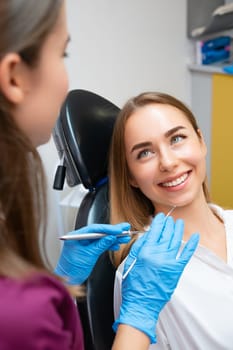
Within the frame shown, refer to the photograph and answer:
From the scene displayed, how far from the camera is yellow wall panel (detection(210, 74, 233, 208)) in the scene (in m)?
2.25

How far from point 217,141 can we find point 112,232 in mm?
1523

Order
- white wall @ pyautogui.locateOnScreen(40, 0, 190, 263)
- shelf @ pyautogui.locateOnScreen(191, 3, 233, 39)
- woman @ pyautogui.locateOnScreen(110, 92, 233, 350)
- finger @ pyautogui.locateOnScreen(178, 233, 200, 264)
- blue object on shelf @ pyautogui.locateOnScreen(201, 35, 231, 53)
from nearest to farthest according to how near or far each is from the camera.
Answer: finger @ pyautogui.locateOnScreen(178, 233, 200, 264) → woman @ pyautogui.locateOnScreen(110, 92, 233, 350) → white wall @ pyautogui.locateOnScreen(40, 0, 190, 263) → shelf @ pyautogui.locateOnScreen(191, 3, 233, 39) → blue object on shelf @ pyautogui.locateOnScreen(201, 35, 231, 53)

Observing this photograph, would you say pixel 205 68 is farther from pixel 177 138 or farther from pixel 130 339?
pixel 130 339

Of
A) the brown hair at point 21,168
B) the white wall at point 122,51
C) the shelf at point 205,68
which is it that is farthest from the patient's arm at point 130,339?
the shelf at point 205,68

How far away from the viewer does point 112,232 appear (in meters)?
0.99

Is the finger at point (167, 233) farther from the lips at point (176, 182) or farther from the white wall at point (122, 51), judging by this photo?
the white wall at point (122, 51)

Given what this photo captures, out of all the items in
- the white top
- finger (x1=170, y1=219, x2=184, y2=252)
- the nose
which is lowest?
the white top

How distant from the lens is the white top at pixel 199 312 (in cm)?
106

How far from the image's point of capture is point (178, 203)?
116 centimetres

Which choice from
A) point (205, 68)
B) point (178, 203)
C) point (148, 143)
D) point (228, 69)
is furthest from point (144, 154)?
point (205, 68)

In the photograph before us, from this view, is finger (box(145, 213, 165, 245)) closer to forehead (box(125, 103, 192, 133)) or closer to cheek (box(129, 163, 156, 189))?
cheek (box(129, 163, 156, 189))

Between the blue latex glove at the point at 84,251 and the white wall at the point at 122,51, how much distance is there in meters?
0.93

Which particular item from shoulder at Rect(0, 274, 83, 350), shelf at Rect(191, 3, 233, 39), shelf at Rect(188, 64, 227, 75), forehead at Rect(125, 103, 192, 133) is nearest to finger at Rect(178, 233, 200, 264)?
forehead at Rect(125, 103, 192, 133)

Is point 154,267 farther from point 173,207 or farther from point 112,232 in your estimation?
point 173,207
